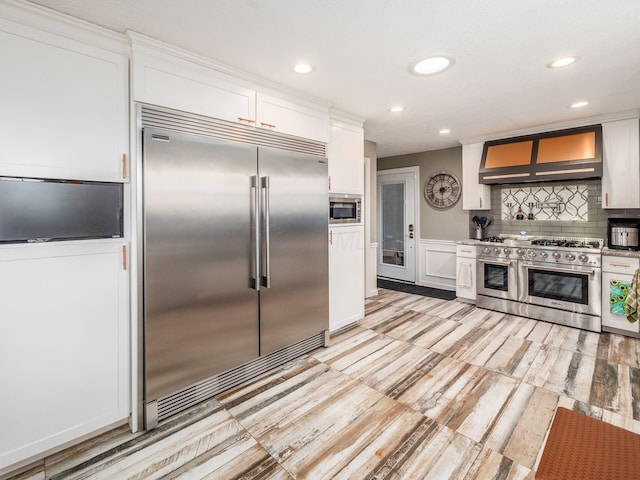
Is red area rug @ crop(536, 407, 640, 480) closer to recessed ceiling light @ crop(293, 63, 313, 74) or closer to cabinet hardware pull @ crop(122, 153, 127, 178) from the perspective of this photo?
cabinet hardware pull @ crop(122, 153, 127, 178)

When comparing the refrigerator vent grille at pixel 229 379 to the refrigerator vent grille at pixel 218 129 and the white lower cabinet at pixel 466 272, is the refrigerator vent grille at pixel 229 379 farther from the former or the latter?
the white lower cabinet at pixel 466 272

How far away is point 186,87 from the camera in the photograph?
7.18ft

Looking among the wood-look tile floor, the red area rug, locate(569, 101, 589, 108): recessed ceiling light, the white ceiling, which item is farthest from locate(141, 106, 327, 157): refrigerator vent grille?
locate(569, 101, 589, 108): recessed ceiling light

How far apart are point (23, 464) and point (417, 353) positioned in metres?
2.93

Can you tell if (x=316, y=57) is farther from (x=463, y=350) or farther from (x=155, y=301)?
(x=463, y=350)

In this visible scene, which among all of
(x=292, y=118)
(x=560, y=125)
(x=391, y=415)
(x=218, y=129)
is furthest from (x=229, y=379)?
(x=560, y=125)

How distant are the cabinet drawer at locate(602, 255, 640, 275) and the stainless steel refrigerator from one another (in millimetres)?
3263

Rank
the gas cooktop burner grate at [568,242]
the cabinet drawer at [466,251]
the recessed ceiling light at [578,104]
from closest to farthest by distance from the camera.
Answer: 1. the recessed ceiling light at [578,104]
2. the gas cooktop burner grate at [568,242]
3. the cabinet drawer at [466,251]

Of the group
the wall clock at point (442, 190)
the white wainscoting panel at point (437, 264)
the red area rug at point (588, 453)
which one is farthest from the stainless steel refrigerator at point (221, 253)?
the white wainscoting panel at point (437, 264)

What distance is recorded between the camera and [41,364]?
1.77 metres

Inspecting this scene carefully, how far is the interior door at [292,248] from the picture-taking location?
8.66 ft

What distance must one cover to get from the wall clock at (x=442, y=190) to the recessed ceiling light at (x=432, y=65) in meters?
3.15

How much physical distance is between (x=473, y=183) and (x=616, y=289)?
216 cm

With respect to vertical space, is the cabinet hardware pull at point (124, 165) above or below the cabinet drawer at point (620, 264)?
above
